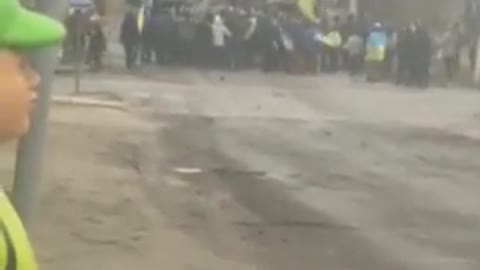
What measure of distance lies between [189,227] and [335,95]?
14.2 feet

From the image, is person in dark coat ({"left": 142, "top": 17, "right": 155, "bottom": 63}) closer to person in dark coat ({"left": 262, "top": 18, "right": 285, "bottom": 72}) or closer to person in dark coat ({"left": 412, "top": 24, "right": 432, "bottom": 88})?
person in dark coat ({"left": 262, "top": 18, "right": 285, "bottom": 72})

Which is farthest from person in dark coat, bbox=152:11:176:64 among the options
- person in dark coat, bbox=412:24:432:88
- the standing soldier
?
person in dark coat, bbox=412:24:432:88

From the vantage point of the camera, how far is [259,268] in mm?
5352

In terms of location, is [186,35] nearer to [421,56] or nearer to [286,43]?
[286,43]

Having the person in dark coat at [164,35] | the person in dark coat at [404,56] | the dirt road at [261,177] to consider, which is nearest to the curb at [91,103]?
the dirt road at [261,177]

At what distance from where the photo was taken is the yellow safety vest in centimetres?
237

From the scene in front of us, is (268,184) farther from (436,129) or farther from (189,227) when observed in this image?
(436,129)

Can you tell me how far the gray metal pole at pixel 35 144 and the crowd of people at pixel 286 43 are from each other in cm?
468

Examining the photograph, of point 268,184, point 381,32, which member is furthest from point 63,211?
point 381,32

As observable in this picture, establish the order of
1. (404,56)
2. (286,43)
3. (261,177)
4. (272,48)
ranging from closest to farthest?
(261,177) → (404,56) → (286,43) → (272,48)

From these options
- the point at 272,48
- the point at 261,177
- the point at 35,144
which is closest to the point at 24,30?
the point at 35,144

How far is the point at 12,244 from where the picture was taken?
238cm

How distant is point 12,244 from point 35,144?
0.73ft

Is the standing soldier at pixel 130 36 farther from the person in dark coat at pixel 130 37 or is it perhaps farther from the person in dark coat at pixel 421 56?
the person in dark coat at pixel 421 56
